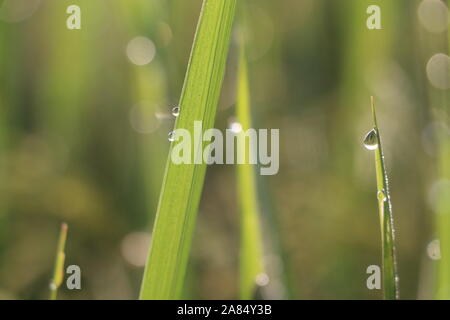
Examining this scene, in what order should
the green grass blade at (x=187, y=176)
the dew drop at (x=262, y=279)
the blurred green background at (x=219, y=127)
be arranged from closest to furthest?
the green grass blade at (x=187, y=176) → the dew drop at (x=262, y=279) → the blurred green background at (x=219, y=127)

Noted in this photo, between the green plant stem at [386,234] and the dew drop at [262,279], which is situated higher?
the green plant stem at [386,234]

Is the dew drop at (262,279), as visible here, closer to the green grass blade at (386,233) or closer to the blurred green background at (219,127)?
the blurred green background at (219,127)

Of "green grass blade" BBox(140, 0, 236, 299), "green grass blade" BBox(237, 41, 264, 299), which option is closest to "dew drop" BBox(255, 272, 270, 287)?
"green grass blade" BBox(237, 41, 264, 299)

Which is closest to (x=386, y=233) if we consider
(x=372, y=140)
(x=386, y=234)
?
(x=386, y=234)

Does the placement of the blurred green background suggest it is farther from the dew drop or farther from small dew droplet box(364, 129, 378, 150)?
small dew droplet box(364, 129, 378, 150)

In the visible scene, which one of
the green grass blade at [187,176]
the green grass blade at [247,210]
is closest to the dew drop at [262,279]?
the green grass blade at [247,210]
